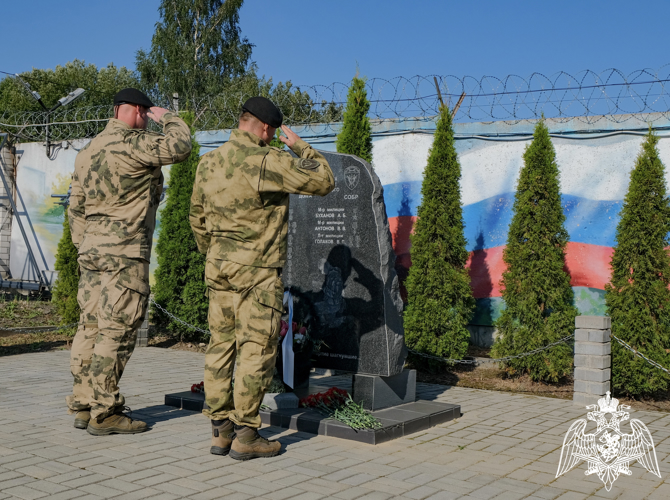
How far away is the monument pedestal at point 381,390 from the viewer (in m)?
5.46

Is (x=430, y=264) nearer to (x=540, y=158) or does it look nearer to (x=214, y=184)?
(x=540, y=158)

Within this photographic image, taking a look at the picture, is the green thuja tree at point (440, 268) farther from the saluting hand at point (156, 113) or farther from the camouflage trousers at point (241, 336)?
the saluting hand at point (156, 113)

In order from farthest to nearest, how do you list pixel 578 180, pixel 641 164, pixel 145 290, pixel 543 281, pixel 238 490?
1. pixel 578 180
2. pixel 543 281
3. pixel 641 164
4. pixel 145 290
5. pixel 238 490

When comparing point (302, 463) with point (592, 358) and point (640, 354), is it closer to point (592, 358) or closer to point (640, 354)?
point (592, 358)

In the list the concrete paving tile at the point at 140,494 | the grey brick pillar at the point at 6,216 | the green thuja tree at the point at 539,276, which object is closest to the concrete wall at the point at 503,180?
the green thuja tree at the point at 539,276

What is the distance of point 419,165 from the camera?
32.0 ft

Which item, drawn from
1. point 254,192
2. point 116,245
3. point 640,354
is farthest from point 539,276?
point 116,245

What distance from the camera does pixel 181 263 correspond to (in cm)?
1006

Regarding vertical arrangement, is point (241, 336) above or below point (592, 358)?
above

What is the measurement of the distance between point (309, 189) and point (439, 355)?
14.1 ft

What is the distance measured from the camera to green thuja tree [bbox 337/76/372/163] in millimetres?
8844

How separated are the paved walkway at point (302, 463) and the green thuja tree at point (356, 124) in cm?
404

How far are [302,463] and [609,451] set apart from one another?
1959 mm

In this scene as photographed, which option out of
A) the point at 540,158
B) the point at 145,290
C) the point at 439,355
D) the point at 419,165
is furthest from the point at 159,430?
the point at 419,165
